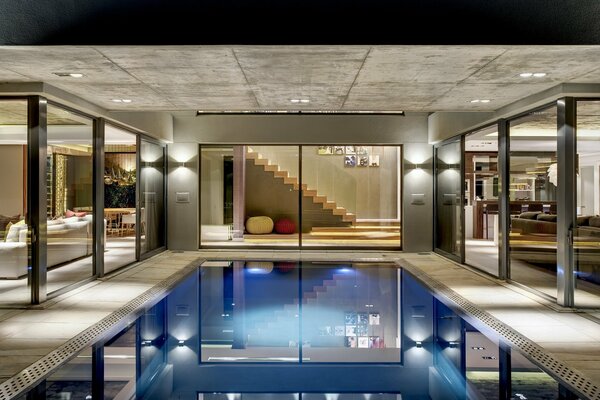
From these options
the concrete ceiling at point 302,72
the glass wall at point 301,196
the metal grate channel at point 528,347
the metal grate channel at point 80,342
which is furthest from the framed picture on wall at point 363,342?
the glass wall at point 301,196

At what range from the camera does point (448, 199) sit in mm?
10195

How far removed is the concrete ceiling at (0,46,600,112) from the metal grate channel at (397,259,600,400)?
8.39 feet

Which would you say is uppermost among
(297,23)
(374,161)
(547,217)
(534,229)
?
(297,23)

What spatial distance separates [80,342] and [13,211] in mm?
6468

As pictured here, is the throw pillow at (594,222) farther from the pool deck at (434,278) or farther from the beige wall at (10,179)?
the beige wall at (10,179)

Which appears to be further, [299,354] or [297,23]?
[299,354]

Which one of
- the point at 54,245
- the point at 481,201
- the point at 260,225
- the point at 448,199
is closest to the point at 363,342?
the point at 54,245

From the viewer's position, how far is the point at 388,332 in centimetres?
491

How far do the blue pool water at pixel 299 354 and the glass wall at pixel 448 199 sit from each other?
137 inches

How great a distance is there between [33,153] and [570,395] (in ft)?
18.7

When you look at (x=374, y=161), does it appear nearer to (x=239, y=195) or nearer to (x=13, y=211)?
(x=239, y=195)

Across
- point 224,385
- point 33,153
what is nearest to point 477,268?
point 224,385

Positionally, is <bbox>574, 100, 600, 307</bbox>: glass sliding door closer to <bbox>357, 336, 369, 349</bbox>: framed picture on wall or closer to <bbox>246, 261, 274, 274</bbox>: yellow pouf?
<bbox>357, 336, 369, 349</bbox>: framed picture on wall

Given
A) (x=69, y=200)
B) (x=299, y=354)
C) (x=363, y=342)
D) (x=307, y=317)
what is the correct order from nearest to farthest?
(x=299, y=354)
(x=363, y=342)
(x=307, y=317)
(x=69, y=200)
